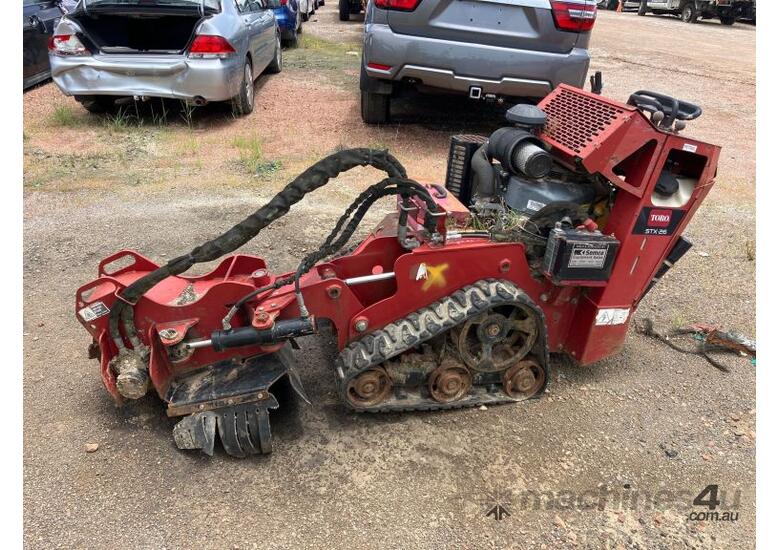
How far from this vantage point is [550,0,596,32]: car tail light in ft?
18.7

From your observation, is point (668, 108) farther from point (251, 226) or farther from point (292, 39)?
point (292, 39)

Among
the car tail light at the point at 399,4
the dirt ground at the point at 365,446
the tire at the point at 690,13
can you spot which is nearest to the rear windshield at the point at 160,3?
the car tail light at the point at 399,4

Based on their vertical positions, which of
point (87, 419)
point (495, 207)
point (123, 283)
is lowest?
point (87, 419)

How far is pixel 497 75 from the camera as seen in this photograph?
19.6 ft

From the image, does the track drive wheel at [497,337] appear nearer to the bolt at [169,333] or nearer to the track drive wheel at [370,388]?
the track drive wheel at [370,388]

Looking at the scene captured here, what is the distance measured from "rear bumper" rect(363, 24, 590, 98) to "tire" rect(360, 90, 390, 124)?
0.97 meters

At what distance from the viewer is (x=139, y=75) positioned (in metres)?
6.59

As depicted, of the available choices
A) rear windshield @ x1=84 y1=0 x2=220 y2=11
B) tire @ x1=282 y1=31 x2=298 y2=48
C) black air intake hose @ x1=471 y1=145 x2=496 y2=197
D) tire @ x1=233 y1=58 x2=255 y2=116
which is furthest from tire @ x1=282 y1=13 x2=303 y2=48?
black air intake hose @ x1=471 y1=145 x2=496 y2=197

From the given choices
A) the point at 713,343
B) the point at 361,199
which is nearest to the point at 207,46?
the point at 361,199

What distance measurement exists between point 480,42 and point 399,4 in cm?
93

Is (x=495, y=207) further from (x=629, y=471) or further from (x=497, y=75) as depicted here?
(x=497, y=75)

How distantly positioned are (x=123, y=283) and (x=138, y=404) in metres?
0.68

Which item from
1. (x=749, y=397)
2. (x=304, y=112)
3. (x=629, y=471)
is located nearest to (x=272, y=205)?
(x=629, y=471)

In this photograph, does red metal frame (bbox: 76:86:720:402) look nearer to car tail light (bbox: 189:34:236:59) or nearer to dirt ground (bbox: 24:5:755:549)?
dirt ground (bbox: 24:5:755:549)
